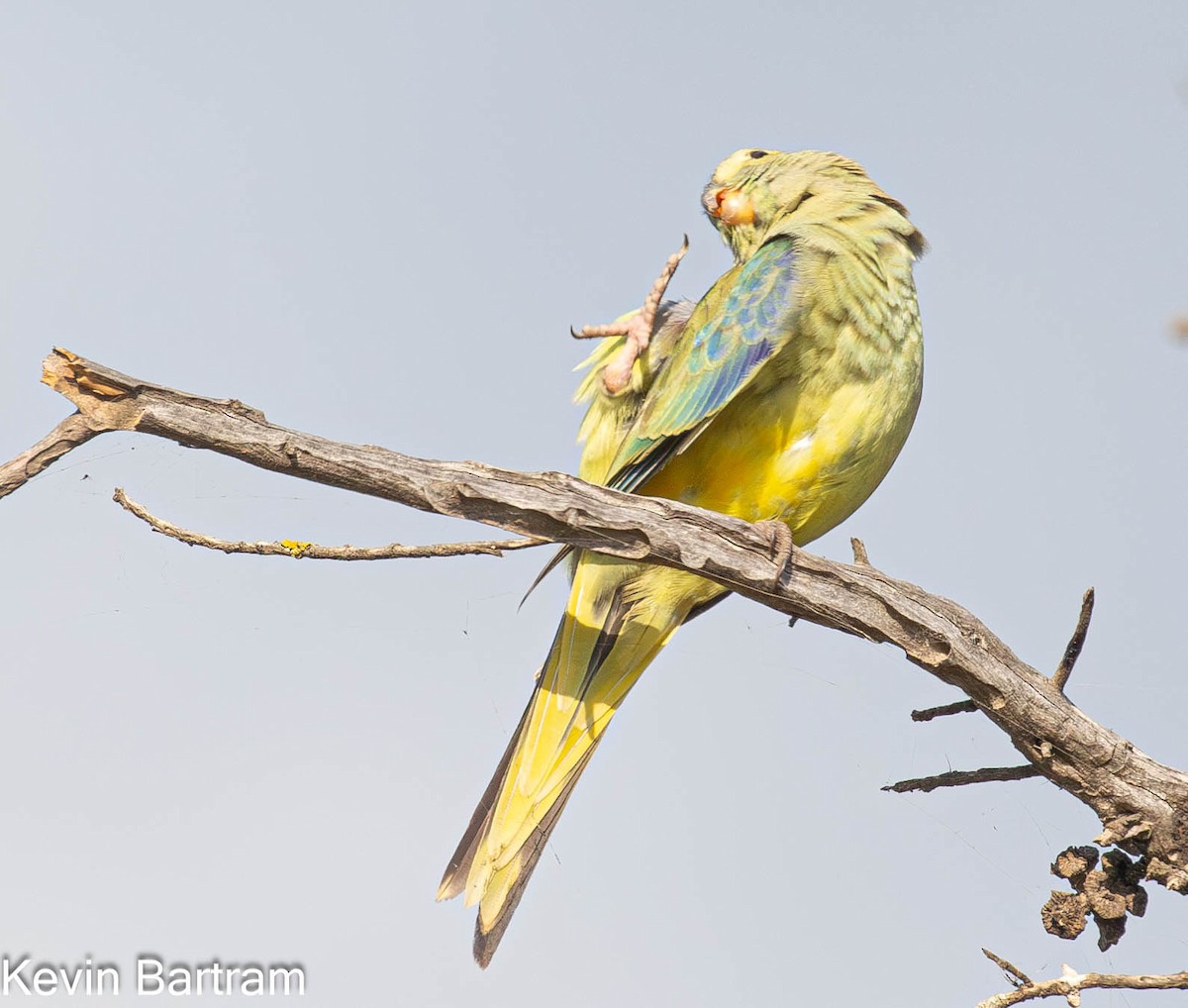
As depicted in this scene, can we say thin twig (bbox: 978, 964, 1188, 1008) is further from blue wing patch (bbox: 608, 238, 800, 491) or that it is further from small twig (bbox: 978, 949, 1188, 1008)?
blue wing patch (bbox: 608, 238, 800, 491)

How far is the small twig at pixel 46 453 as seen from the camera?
2635 millimetres

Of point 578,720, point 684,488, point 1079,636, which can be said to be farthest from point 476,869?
point 1079,636

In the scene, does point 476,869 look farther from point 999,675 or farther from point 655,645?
point 999,675

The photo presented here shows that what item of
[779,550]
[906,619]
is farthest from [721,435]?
[906,619]

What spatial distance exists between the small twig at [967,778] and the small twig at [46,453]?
2.44 m

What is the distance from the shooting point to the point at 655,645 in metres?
4.59

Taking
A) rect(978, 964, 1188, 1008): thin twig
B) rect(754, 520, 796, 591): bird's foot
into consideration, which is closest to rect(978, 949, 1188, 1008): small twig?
rect(978, 964, 1188, 1008): thin twig

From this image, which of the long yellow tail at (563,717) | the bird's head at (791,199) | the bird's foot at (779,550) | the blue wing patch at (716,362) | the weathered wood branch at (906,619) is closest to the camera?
the weathered wood branch at (906,619)

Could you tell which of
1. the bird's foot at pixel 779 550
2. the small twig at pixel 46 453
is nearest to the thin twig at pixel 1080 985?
the bird's foot at pixel 779 550

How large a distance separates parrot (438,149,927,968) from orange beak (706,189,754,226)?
0.93 feet

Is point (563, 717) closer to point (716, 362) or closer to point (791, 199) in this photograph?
point (716, 362)

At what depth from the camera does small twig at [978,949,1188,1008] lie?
2973 mm

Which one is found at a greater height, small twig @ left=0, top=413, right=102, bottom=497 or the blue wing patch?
the blue wing patch

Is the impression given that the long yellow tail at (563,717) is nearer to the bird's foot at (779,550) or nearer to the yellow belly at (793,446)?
the yellow belly at (793,446)
